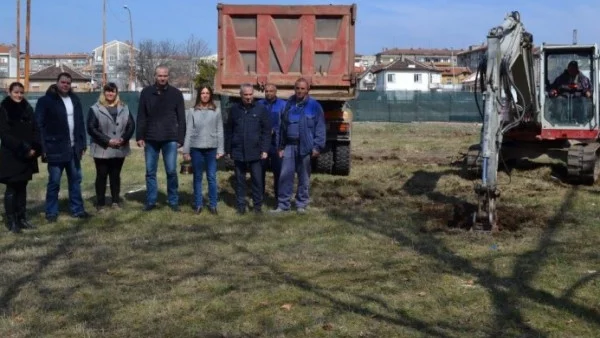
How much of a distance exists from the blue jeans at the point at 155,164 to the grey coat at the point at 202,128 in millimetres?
237

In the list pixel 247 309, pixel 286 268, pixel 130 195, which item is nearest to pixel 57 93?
pixel 130 195

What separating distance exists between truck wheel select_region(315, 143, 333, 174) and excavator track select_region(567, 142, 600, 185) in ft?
13.7

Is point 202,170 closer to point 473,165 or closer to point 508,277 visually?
point 508,277

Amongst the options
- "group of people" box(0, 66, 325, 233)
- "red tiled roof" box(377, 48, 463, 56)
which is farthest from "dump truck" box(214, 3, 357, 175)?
"red tiled roof" box(377, 48, 463, 56)

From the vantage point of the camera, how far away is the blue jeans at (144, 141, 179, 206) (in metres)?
11.2

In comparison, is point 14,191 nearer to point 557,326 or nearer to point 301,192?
point 301,192

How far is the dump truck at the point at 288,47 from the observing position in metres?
14.8

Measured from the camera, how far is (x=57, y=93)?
1045 cm

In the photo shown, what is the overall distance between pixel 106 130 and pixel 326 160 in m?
5.49

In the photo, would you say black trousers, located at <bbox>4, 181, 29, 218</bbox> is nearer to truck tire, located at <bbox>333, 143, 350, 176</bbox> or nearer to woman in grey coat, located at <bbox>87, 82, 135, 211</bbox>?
woman in grey coat, located at <bbox>87, 82, 135, 211</bbox>

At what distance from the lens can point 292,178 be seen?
1127 centimetres

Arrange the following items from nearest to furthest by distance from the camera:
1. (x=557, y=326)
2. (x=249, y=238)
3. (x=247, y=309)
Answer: (x=557, y=326)
(x=247, y=309)
(x=249, y=238)

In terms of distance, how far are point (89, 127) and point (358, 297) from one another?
5430 millimetres

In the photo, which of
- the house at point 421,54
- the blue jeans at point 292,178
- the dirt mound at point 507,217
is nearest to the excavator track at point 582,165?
the dirt mound at point 507,217
